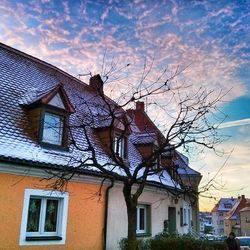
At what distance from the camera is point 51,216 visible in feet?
36.4

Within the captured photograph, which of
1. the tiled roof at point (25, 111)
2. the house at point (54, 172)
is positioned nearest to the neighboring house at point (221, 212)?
the tiled roof at point (25, 111)

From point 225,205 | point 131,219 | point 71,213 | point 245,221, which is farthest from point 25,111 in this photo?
point 225,205

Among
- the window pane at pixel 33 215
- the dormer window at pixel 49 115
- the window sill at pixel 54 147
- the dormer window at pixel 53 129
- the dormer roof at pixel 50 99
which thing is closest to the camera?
the window pane at pixel 33 215

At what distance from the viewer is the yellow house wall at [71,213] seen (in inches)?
377

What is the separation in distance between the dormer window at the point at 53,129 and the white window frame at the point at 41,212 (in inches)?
71.8

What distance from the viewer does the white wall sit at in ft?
43.1

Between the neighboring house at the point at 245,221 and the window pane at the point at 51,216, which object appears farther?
the neighboring house at the point at 245,221

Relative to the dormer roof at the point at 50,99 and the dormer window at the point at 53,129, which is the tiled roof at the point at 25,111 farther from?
the dormer window at the point at 53,129

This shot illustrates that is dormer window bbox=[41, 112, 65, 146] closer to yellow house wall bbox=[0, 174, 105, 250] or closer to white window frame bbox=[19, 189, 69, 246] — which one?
yellow house wall bbox=[0, 174, 105, 250]

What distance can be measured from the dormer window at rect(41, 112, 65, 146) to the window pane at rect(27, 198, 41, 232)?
80.7 inches

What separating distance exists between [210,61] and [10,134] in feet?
23.1

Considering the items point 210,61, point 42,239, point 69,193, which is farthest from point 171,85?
point 42,239

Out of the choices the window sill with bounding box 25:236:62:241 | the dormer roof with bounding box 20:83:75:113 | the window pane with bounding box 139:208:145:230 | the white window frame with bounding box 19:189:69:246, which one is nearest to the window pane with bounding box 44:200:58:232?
the white window frame with bounding box 19:189:69:246

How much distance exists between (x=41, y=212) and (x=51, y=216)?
1.49 ft
